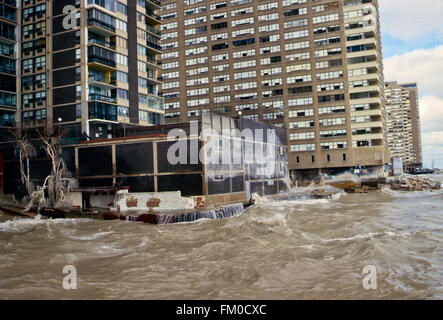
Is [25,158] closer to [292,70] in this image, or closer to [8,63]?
[8,63]

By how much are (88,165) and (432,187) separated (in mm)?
63103

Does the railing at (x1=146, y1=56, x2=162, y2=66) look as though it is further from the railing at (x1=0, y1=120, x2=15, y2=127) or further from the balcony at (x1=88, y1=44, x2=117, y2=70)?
the railing at (x1=0, y1=120, x2=15, y2=127)

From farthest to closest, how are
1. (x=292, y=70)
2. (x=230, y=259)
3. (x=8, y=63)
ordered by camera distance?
(x=292, y=70)
(x=8, y=63)
(x=230, y=259)

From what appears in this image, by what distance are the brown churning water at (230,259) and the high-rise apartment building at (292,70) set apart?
59.0 metres

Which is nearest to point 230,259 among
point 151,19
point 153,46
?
point 153,46

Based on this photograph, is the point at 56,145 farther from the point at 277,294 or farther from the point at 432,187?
the point at 432,187

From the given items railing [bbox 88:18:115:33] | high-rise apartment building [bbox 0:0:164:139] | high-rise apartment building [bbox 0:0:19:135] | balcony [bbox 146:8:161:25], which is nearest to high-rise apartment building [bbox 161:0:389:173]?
balcony [bbox 146:8:161:25]

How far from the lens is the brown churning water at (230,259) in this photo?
12.9 metres

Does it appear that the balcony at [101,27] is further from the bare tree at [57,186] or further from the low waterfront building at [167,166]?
the low waterfront building at [167,166]

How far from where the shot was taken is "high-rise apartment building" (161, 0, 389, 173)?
278 feet

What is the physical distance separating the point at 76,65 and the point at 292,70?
2161 inches

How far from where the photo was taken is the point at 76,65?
163 feet

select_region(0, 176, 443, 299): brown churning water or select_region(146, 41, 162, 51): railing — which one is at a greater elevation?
select_region(146, 41, 162, 51): railing

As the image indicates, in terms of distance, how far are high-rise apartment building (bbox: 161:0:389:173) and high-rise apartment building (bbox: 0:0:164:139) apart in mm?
37874
